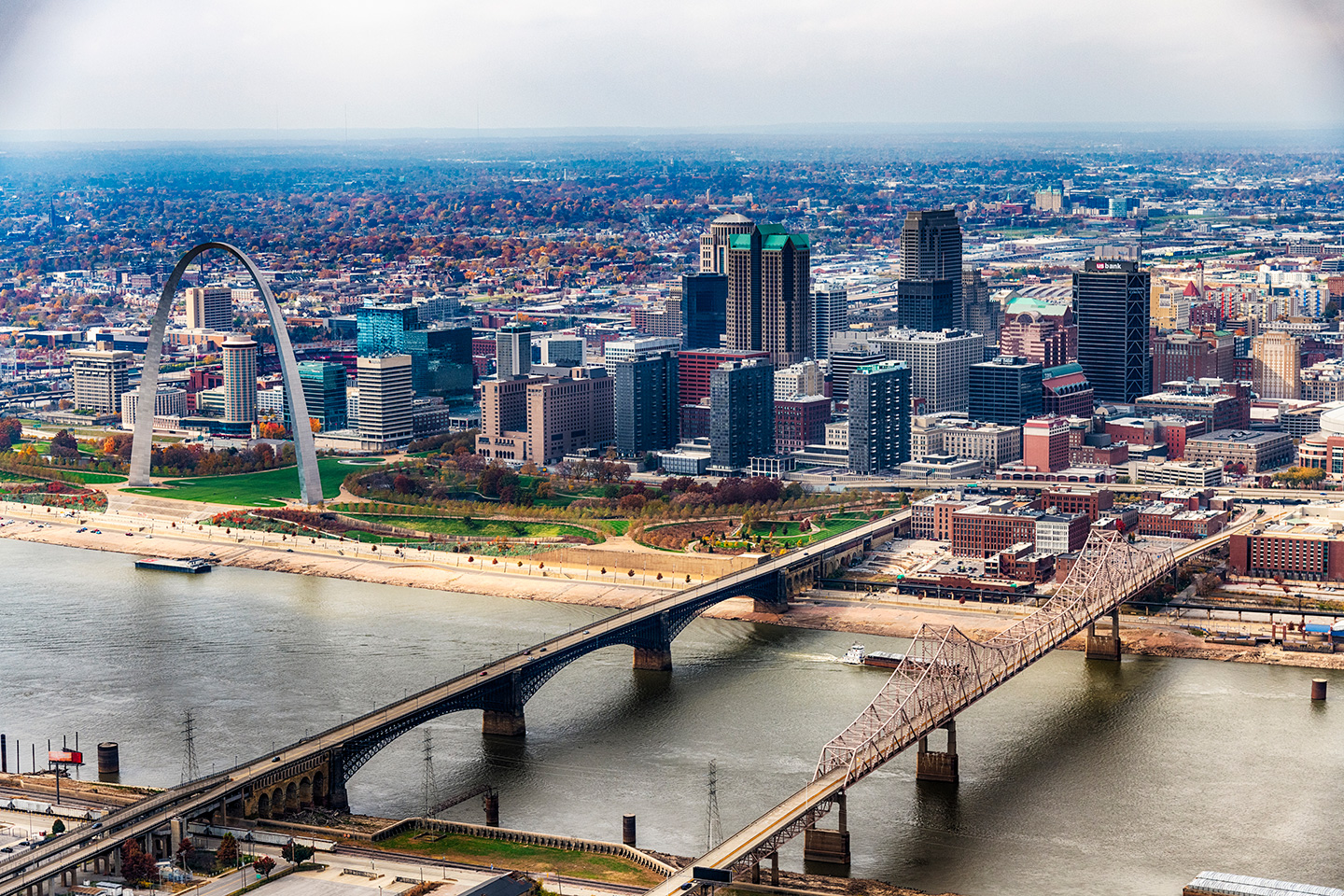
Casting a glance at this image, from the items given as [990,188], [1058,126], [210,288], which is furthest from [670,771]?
[1058,126]

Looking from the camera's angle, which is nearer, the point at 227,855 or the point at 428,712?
the point at 227,855

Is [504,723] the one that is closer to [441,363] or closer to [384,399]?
[384,399]

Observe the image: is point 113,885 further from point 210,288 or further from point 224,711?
point 210,288

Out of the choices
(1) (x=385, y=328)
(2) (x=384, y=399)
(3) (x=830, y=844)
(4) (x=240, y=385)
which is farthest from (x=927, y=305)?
(3) (x=830, y=844)

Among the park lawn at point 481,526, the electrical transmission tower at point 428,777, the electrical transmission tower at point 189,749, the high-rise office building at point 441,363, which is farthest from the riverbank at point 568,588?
the high-rise office building at point 441,363

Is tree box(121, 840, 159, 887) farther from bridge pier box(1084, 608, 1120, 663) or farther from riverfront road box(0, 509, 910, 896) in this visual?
bridge pier box(1084, 608, 1120, 663)

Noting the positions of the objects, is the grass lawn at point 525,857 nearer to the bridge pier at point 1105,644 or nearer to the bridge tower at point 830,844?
the bridge tower at point 830,844
